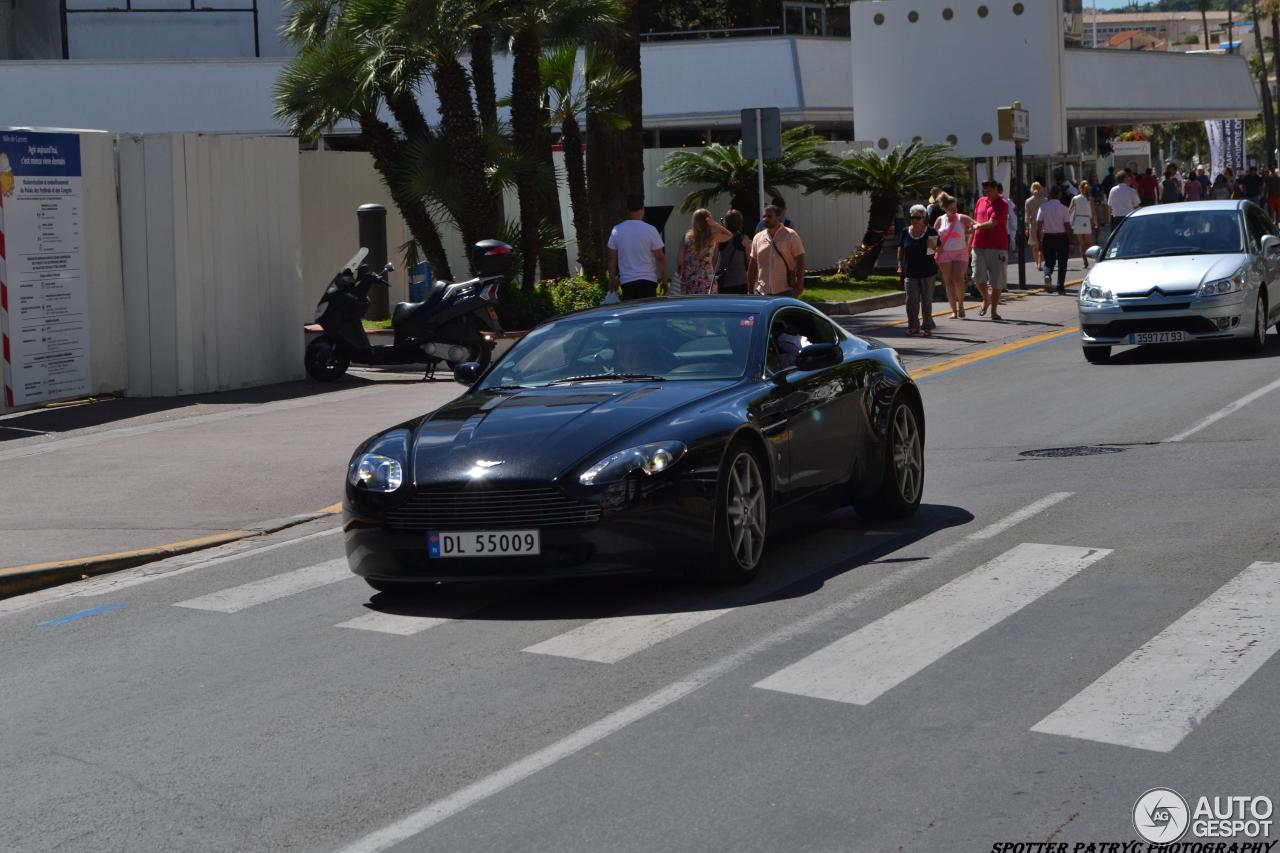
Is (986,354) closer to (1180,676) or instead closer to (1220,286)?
(1220,286)

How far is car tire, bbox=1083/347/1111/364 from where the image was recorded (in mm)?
19641

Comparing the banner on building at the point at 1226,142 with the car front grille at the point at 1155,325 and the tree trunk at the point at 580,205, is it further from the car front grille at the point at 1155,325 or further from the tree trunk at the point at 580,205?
the car front grille at the point at 1155,325

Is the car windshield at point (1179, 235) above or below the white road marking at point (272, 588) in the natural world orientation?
above

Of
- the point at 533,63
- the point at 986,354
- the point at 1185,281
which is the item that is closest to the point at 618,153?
the point at 533,63

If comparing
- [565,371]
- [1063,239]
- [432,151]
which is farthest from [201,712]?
[1063,239]

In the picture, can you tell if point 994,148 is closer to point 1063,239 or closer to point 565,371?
point 1063,239

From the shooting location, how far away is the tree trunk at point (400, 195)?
2388cm

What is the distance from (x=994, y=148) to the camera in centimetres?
3938

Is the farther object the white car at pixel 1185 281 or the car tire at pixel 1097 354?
the car tire at pixel 1097 354

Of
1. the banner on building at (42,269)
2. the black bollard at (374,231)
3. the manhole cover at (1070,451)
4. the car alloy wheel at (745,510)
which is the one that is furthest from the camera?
the black bollard at (374,231)

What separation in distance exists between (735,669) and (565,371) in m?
2.85

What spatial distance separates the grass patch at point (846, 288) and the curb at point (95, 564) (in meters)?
17.9

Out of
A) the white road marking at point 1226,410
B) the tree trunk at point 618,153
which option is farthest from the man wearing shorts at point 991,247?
the white road marking at point 1226,410

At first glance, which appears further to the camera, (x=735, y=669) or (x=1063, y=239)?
(x=1063, y=239)
